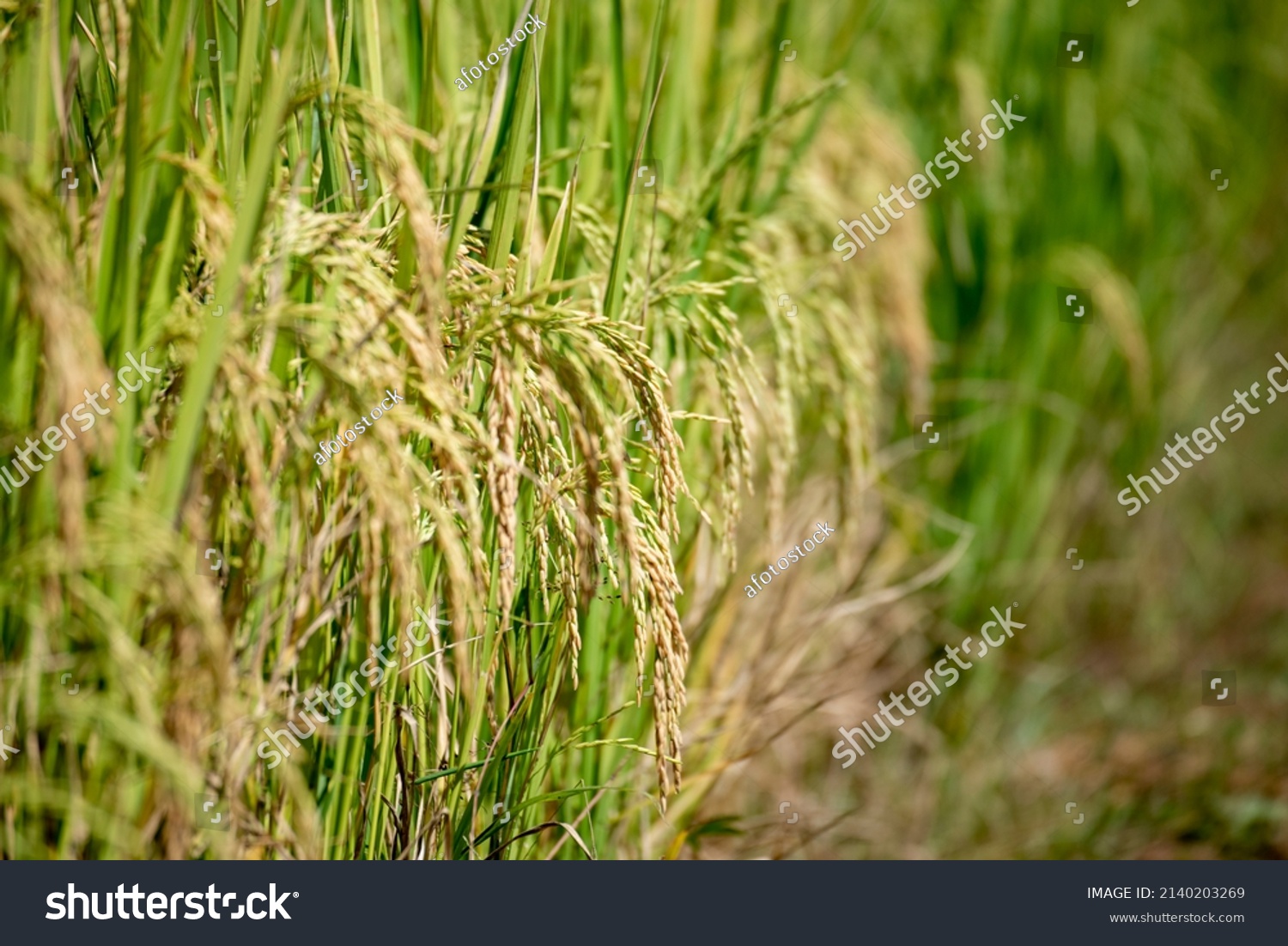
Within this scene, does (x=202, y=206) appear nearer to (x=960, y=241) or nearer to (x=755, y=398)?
(x=755, y=398)

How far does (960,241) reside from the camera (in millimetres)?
2625

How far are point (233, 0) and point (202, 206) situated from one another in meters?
0.55

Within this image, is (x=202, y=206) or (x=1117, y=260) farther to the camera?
(x=1117, y=260)

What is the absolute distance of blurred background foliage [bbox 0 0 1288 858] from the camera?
36.0 inches

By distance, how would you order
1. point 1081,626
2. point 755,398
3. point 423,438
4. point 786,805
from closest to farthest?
point 423,438, point 755,398, point 786,805, point 1081,626

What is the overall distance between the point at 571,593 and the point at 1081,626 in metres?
2.25

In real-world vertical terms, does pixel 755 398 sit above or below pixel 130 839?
above

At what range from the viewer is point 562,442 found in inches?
43.5

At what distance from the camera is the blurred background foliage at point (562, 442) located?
0.92 meters

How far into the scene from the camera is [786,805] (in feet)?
6.56

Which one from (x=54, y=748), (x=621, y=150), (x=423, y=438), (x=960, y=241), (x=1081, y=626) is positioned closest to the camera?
(x=54, y=748)
